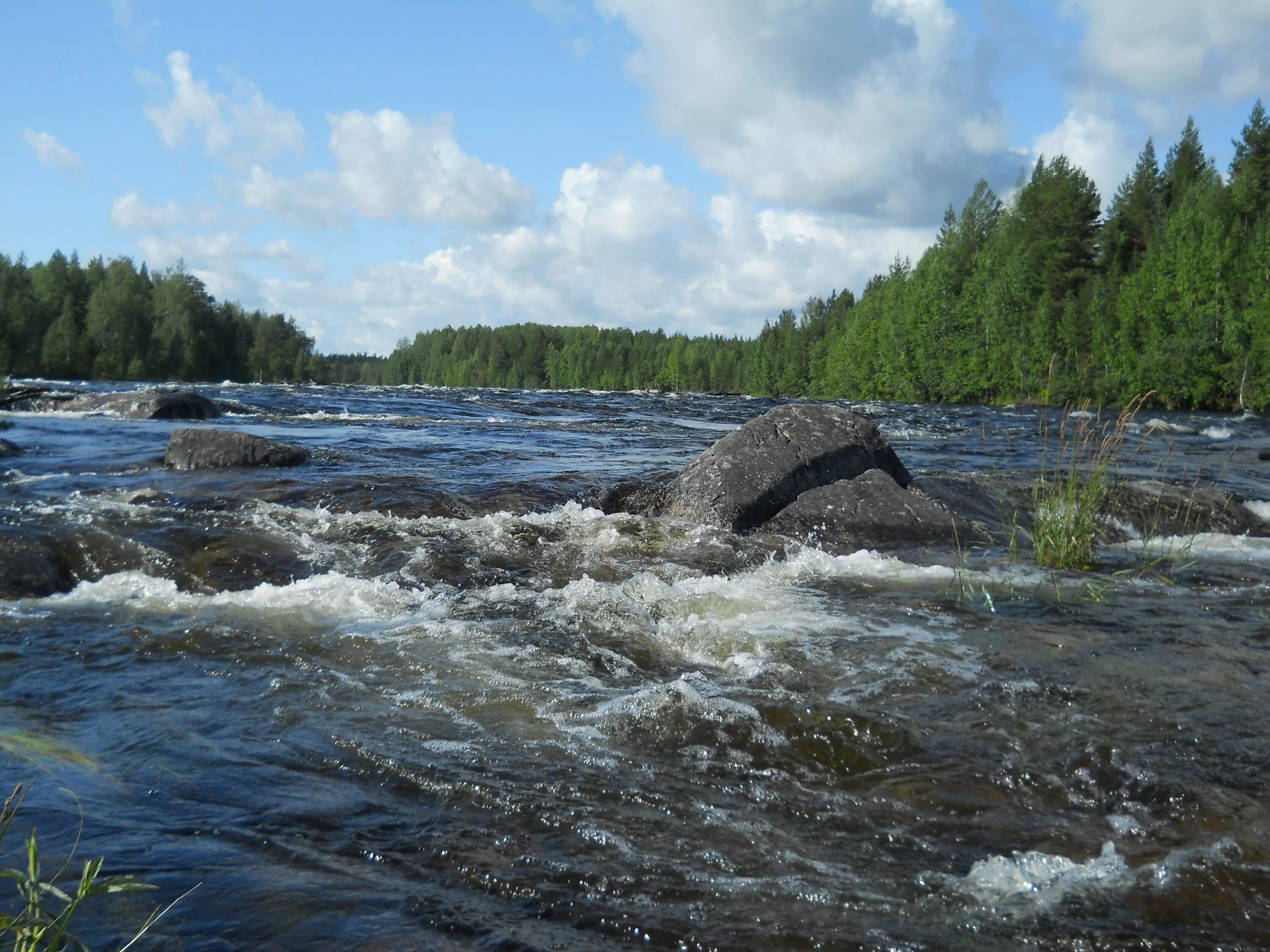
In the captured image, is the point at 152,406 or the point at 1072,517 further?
the point at 152,406

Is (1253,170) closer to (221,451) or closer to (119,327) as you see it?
(221,451)

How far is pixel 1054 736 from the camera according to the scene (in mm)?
3633

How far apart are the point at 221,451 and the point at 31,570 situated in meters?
5.04

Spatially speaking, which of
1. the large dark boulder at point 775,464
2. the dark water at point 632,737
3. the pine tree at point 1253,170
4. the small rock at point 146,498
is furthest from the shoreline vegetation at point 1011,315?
the small rock at point 146,498

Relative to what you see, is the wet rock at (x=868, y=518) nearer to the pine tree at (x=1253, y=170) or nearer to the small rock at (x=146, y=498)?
the small rock at (x=146, y=498)

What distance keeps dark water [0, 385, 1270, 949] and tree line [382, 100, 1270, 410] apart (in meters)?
18.0

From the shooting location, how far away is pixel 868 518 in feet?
27.0

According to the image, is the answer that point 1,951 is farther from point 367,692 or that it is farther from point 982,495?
point 982,495

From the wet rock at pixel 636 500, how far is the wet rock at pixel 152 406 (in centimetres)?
1329

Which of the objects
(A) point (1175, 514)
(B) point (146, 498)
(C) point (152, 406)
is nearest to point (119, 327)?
(C) point (152, 406)

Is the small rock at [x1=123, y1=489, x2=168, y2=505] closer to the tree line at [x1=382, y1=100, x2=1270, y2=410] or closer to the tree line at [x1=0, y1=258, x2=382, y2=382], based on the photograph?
the tree line at [x1=382, y1=100, x2=1270, y2=410]

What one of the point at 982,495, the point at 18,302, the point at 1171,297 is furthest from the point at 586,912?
the point at 18,302

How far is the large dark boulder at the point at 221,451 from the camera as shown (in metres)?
10.6

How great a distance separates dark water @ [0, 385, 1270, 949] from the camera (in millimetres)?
2422
